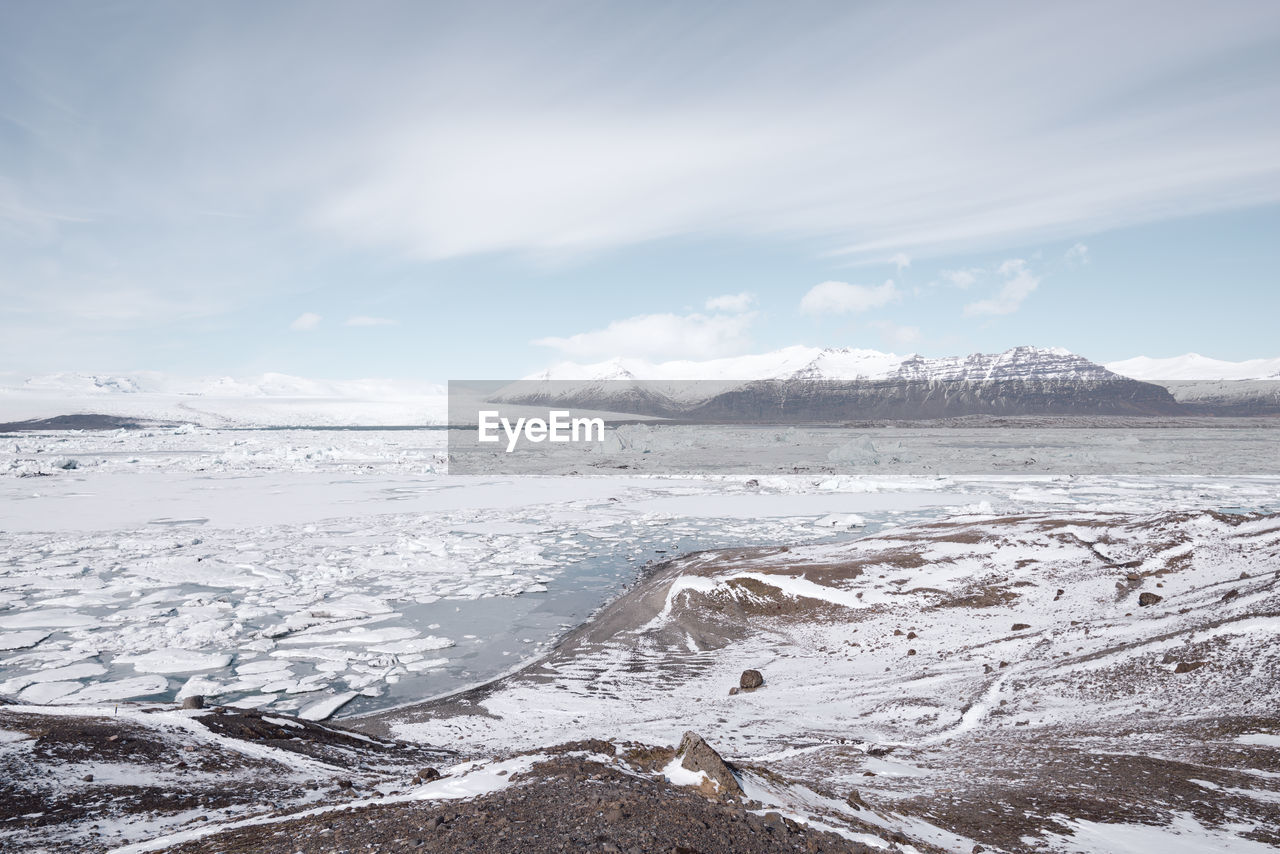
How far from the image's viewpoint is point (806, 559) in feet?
47.0

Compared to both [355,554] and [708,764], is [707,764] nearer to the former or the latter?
[708,764]

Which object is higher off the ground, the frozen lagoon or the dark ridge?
the dark ridge

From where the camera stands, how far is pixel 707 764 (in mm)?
4203

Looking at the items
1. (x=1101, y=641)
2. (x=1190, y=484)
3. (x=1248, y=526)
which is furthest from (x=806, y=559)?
(x=1190, y=484)

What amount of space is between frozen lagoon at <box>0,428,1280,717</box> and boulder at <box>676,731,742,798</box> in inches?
219

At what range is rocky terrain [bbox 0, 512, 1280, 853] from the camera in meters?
3.78

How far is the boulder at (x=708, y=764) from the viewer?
159 inches

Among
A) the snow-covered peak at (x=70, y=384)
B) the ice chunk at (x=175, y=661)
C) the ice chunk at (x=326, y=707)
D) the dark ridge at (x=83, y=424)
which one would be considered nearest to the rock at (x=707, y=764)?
the ice chunk at (x=326, y=707)

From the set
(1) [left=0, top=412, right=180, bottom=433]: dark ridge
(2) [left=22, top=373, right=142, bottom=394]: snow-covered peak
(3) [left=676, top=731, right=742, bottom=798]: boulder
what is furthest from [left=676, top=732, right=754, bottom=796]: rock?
(2) [left=22, top=373, right=142, bottom=394]: snow-covered peak

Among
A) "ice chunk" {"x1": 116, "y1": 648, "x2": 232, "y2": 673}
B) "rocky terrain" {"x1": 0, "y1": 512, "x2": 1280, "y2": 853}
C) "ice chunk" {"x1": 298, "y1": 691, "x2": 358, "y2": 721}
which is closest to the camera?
"rocky terrain" {"x1": 0, "y1": 512, "x2": 1280, "y2": 853}

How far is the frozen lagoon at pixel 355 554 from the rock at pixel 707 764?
5557 millimetres

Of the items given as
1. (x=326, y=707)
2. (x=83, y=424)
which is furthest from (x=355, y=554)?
(x=83, y=424)

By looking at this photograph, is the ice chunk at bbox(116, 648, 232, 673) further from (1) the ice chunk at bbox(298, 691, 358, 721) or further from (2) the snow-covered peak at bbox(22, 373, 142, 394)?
(2) the snow-covered peak at bbox(22, 373, 142, 394)

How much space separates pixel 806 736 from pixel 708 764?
10.4 ft
